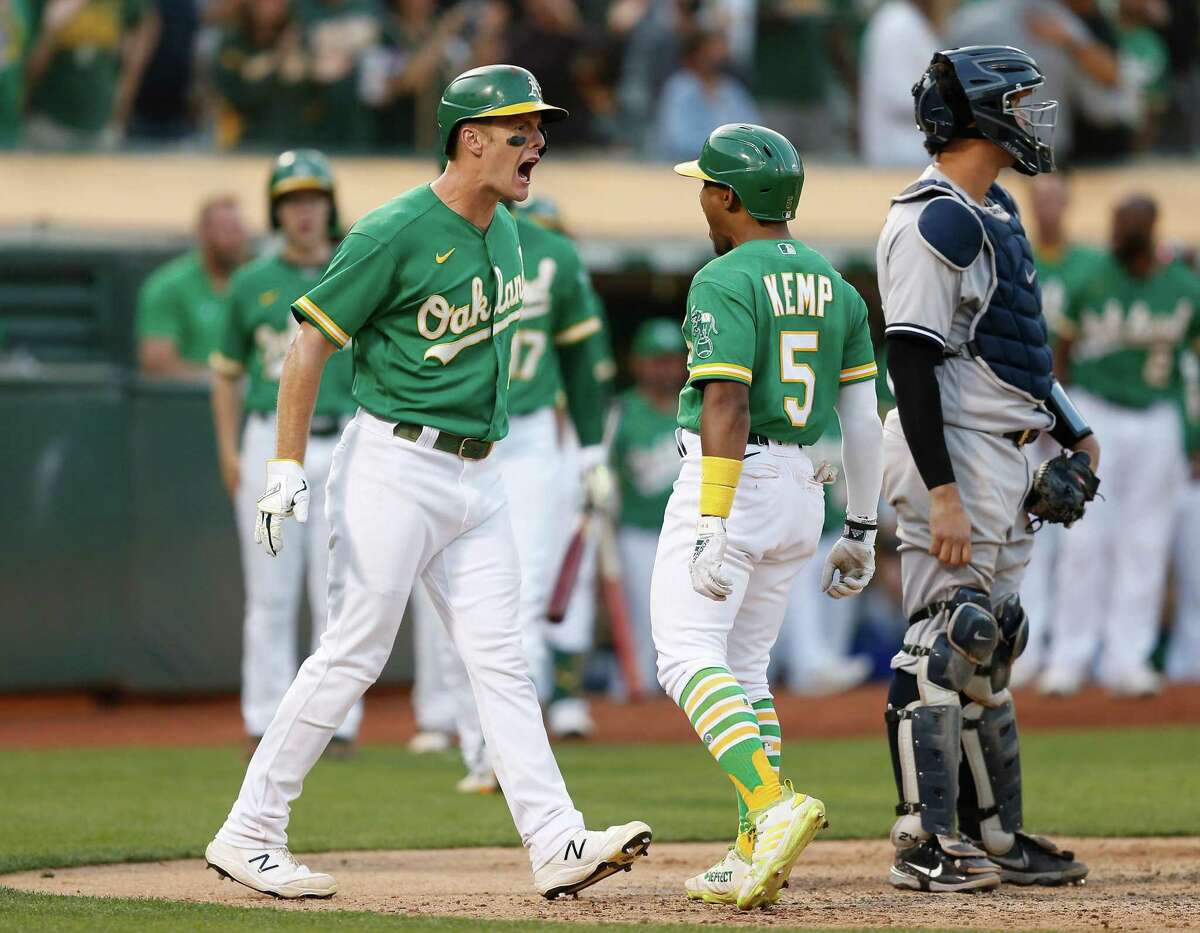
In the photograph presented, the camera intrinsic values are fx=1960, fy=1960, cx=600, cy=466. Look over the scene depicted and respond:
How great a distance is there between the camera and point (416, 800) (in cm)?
775

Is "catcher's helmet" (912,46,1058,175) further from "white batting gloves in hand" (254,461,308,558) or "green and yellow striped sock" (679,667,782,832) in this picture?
"white batting gloves in hand" (254,461,308,558)

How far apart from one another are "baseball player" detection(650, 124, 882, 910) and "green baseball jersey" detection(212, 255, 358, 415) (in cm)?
366

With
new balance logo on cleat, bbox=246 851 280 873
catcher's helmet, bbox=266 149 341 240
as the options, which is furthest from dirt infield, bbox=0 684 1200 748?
new balance logo on cleat, bbox=246 851 280 873

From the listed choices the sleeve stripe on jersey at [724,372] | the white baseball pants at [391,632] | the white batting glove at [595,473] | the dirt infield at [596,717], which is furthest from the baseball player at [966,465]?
the dirt infield at [596,717]

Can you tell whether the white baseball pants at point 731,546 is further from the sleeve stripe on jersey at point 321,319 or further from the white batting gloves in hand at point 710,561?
the sleeve stripe on jersey at point 321,319

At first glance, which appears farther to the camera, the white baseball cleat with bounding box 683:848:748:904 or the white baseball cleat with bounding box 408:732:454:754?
the white baseball cleat with bounding box 408:732:454:754

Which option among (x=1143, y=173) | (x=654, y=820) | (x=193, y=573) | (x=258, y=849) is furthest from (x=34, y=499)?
(x=1143, y=173)

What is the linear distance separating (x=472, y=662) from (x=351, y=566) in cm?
43

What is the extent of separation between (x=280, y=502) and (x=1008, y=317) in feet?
7.11

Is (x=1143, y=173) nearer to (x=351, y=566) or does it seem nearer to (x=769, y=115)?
(x=769, y=115)

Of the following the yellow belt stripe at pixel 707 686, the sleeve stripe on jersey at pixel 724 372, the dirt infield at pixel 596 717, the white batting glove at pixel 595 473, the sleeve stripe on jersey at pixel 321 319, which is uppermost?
the sleeve stripe on jersey at pixel 321 319

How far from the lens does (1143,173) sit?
15.4 meters

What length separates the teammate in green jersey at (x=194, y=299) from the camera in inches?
420

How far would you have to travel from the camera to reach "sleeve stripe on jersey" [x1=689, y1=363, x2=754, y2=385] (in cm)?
511
